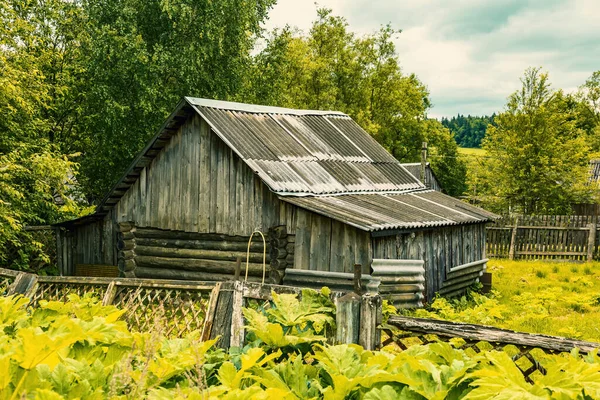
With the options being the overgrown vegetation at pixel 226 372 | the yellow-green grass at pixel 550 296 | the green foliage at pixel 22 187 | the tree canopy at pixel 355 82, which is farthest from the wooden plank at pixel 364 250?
the tree canopy at pixel 355 82

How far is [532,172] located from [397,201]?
46.6ft

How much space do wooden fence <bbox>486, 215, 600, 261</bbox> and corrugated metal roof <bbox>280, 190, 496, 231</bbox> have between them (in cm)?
689

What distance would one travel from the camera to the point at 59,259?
55.2 feet

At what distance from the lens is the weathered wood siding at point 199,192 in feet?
43.2

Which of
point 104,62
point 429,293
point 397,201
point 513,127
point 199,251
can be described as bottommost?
point 429,293

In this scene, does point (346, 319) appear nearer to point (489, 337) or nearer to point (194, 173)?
point (489, 337)

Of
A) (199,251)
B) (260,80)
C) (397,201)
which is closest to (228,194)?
(199,251)

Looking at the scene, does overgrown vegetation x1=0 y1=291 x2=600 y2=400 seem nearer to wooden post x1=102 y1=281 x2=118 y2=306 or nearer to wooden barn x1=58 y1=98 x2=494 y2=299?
wooden post x1=102 y1=281 x2=118 y2=306

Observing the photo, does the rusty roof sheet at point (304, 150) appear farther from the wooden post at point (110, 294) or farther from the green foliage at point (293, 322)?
the green foliage at point (293, 322)

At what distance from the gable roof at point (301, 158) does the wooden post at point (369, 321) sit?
23.4ft

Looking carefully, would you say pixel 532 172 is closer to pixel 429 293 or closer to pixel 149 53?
pixel 429 293

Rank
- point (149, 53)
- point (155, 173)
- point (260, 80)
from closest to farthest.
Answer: point (155, 173), point (149, 53), point (260, 80)

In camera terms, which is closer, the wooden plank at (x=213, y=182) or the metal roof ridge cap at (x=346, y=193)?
the metal roof ridge cap at (x=346, y=193)

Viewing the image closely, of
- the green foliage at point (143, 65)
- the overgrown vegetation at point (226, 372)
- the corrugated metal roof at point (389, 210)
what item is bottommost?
the overgrown vegetation at point (226, 372)
